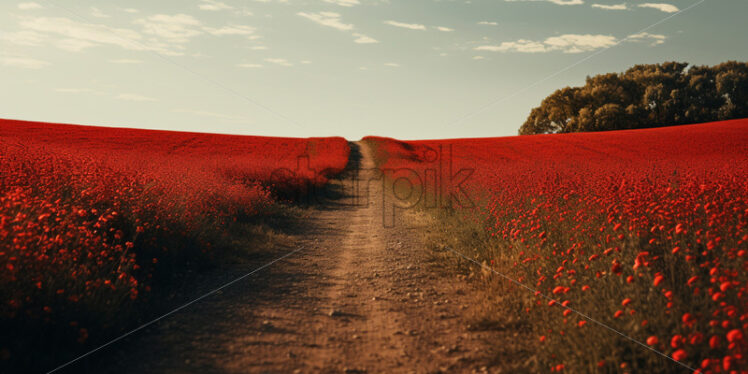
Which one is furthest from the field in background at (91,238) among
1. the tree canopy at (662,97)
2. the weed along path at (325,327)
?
the tree canopy at (662,97)

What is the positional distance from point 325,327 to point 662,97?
1943 inches

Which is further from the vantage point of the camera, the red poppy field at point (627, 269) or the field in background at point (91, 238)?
→ the field in background at point (91, 238)

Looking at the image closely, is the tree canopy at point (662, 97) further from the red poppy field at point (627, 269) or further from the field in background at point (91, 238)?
the field in background at point (91, 238)

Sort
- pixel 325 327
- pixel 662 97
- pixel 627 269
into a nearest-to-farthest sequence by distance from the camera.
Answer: pixel 627 269 → pixel 325 327 → pixel 662 97

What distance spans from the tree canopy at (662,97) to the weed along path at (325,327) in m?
43.4

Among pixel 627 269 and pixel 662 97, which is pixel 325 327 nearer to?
pixel 627 269

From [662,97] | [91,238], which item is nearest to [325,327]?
[91,238]

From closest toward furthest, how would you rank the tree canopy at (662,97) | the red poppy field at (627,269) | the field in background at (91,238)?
the red poppy field at (627,269) < the field in background at (91,238) < the tree canopy at (662,97)

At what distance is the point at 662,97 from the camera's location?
41.6 metres

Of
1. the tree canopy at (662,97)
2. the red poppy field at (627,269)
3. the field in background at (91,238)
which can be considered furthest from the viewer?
the tree canopy at (662,97)

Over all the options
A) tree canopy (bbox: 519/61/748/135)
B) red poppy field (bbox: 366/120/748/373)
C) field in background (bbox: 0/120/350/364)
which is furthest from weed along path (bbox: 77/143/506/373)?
tree canopy (bbox: 519/61/748/135)

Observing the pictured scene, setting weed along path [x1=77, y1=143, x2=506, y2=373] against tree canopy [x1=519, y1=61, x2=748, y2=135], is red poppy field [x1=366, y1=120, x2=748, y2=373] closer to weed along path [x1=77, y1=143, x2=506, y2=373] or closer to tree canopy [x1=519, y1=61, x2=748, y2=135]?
weed along path [x1=77, y1=143, x2=506, y2=373]

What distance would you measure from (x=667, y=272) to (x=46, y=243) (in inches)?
234

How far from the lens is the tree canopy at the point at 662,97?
41.7m
